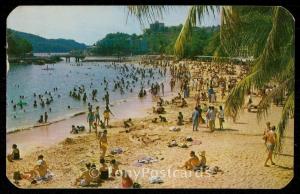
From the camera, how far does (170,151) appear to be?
849cm

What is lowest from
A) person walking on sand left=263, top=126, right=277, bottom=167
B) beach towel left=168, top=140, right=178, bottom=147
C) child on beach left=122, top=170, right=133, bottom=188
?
child on beach left=122, top=170, right=133, bottom=188

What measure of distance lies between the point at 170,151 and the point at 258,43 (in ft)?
5.92

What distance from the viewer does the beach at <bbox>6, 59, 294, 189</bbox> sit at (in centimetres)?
797

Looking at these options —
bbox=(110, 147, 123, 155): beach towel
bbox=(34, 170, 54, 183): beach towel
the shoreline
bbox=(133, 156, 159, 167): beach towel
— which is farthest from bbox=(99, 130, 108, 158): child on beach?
bbox=(34, 170, 54, 183): beach towel

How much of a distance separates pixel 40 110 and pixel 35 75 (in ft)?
1.93

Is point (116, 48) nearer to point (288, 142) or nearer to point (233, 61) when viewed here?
point (233, 61)

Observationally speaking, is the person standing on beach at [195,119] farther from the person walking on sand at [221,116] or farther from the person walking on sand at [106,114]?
the person walking on sand at [106,114]

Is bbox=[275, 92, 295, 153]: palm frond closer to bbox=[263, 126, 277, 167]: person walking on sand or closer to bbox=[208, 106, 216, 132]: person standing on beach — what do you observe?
bbox=[263, 126, 277, 167]: person walking on sand

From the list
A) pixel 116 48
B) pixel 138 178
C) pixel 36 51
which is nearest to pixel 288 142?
pixel 138 178

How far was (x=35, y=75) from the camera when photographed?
854 cm

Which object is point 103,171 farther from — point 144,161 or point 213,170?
point 213,170

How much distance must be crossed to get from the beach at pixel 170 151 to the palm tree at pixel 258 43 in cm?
22

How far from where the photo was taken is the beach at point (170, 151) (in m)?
7.97

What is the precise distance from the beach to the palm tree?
0.22 m
